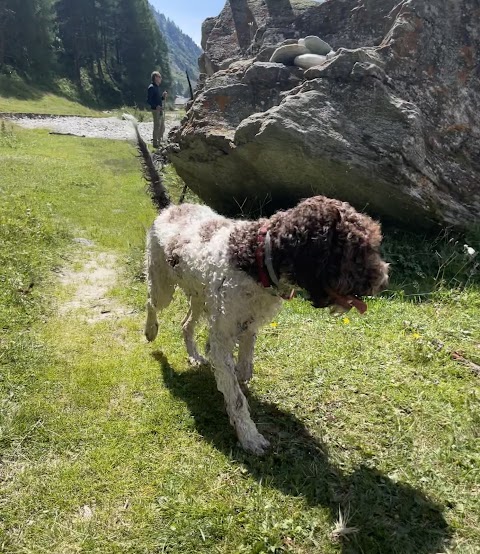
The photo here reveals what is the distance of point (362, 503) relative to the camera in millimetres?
2889

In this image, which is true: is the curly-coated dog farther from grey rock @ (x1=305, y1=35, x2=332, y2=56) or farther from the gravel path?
the gravel path

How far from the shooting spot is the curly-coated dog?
9.53 feet

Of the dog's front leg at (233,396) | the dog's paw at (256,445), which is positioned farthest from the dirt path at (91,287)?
the dog's paw at (256,445)

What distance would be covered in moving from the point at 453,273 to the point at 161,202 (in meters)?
3.62

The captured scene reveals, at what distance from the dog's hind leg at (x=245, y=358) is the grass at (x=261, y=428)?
18 centimetres

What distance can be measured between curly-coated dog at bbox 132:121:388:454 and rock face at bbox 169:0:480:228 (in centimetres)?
233

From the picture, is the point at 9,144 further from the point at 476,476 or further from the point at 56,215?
the point at 476,476

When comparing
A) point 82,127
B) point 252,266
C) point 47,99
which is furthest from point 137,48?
point 252,266

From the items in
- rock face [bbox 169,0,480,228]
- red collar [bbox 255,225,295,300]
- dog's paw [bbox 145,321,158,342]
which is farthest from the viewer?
rock face [bbox 169,0,480,228]

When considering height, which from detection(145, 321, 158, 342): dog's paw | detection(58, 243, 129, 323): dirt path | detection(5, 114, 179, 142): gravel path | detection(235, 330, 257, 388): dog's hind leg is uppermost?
detection(235, 330, 257, 388): dog's hind leg

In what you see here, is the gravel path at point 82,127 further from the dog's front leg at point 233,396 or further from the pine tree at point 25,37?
the pine tree at point 25,37

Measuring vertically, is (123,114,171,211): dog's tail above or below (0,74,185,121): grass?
above

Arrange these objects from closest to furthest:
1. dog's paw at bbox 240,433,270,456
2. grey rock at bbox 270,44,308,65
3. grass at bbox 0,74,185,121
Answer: dog's paw at bbox 240,433,270,456
grey rock at bbox 270,44,308,65
grass at bbox 0,74,185,121

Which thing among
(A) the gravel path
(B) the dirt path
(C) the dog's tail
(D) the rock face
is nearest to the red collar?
(C) the dog's tail
